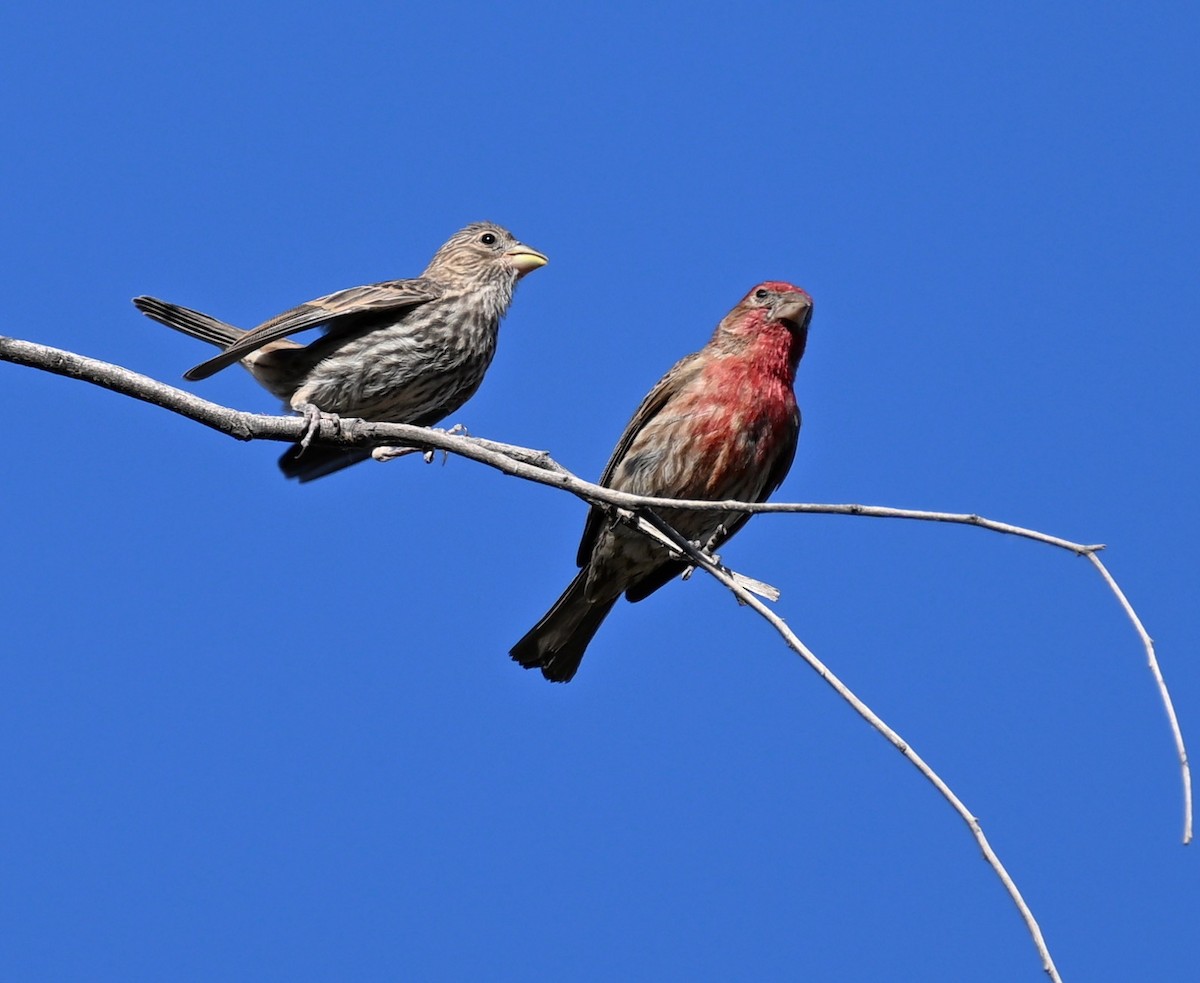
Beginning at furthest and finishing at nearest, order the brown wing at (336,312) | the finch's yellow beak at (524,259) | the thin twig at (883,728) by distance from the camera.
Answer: the finch's yellow beak at (524,259) → the brown wing at (336,312) → the thin twig at (883,728)

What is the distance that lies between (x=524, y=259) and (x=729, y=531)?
2476mm

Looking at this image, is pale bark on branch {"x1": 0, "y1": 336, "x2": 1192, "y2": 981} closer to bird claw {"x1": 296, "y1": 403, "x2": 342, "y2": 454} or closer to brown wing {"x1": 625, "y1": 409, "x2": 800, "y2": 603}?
bird claw {"x1": 296, "y1": 403, "x2": 342, "y2": 454}

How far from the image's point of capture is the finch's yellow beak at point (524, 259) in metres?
9.47

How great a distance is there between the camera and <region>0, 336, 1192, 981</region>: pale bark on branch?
3771 mm

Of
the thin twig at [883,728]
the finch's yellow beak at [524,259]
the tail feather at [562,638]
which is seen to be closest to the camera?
the thin twig at [883,728]

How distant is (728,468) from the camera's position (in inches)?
309

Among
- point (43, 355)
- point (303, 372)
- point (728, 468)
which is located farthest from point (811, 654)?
point (303, 372)

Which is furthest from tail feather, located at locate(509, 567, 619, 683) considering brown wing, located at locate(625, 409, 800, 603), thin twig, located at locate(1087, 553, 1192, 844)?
thin twig, located at locate(1087, 553, 1192, 844)

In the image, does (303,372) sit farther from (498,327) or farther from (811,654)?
(811,654)

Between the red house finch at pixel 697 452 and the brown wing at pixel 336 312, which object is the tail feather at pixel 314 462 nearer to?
the brown wing at pixel 336 312

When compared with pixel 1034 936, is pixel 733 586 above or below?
above

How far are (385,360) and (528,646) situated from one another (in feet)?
5.85

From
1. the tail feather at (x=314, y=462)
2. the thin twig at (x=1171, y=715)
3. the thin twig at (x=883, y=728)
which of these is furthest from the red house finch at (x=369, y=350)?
the thin twig at (x=1171, y=715)

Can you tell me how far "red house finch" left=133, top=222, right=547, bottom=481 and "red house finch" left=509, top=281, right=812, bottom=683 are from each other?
115cm
